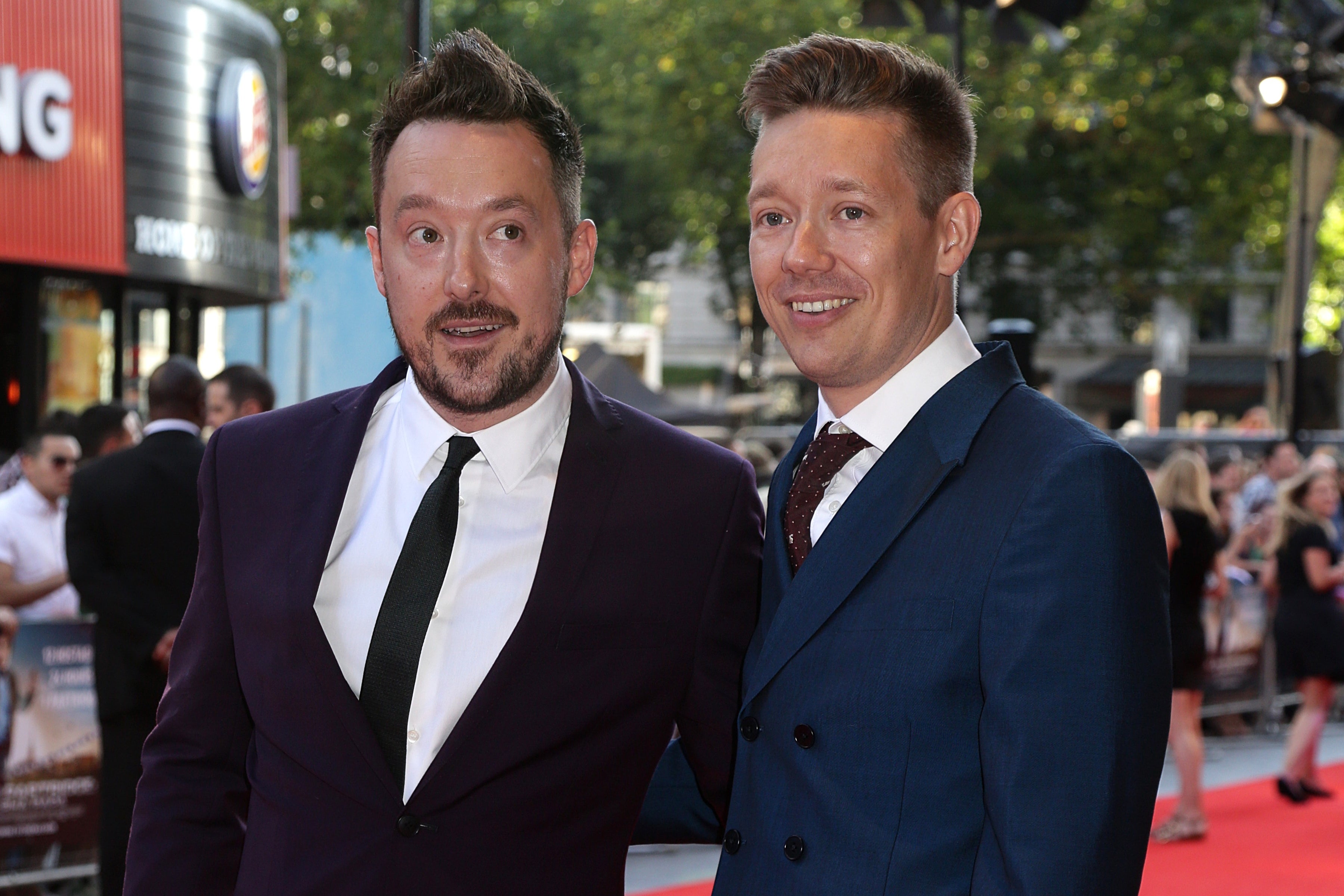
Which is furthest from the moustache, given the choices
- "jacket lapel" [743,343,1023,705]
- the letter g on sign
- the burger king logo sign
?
the burger king logo sign

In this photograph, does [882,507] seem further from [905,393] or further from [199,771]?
[199,771]

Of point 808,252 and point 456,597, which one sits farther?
point 456,597

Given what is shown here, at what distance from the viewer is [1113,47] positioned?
2211cm

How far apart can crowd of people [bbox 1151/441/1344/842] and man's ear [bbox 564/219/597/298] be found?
209 inches

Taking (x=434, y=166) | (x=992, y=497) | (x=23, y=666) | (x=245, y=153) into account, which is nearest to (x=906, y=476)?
(x=992, y=497)

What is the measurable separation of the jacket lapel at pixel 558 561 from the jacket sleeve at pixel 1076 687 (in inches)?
28.7

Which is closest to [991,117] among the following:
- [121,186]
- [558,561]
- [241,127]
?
[241,127]

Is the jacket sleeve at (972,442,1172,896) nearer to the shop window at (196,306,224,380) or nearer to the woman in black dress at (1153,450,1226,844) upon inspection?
the woman in black dress at (1153,450,1226,844)

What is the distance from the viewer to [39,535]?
6.89 metres

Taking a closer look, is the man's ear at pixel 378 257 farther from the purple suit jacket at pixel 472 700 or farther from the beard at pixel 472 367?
the purple suit jacket at pixel 472 700

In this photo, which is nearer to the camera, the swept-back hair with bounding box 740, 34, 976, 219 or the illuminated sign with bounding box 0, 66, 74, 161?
the swept-back hair with bounding box 740, 34, 976, 219

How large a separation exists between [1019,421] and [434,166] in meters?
1.05

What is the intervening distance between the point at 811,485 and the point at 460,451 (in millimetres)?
604

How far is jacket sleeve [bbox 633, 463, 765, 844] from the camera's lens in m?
2.40
